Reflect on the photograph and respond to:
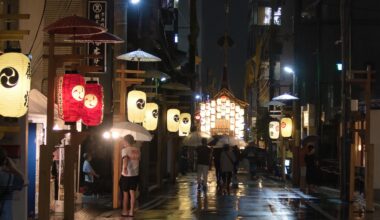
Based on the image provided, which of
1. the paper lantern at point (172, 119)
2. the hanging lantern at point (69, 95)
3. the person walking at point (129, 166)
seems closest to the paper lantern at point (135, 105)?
the person walking at point (129, 166)

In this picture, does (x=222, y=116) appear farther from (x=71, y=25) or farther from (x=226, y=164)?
(x=71, y=25)

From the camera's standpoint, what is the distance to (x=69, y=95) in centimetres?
1524

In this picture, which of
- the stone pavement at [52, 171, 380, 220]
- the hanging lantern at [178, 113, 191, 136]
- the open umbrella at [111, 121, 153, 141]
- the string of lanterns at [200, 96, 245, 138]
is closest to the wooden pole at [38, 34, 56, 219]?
the stone pavement at [52, 171, 380, 220]

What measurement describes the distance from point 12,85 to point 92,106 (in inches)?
180

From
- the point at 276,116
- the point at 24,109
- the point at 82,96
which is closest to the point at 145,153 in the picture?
the point at 82,96

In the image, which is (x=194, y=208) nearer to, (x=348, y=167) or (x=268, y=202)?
(x=268, y=202)

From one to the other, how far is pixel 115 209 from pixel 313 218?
5.88 metres

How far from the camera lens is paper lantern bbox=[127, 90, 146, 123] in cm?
2227

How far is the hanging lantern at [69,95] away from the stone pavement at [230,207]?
374cm

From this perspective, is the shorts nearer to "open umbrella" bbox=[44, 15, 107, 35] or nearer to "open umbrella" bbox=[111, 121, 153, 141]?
"open umbrella" bbox=[111, 121, 153, 141]

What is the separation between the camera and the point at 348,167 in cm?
2355

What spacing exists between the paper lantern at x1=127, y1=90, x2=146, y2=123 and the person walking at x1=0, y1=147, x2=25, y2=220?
11.0 m

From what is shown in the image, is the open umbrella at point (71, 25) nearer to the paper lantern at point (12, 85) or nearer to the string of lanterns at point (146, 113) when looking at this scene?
the paper lantern at point (12, 85)

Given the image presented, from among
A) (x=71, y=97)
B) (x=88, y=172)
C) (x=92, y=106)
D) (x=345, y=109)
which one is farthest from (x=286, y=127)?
(x=71, y=97)
